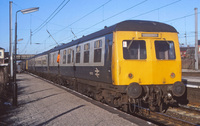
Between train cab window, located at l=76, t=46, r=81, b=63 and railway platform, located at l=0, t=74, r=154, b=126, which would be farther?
train cab window, located at l=76, t=46, r=81, b=63

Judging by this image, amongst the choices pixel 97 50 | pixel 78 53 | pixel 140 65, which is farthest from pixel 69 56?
pixel 140 65

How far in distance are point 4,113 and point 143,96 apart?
5075 mm

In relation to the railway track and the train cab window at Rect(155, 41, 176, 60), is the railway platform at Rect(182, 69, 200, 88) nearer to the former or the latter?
the railway track

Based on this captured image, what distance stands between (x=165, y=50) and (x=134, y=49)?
4.27 feet

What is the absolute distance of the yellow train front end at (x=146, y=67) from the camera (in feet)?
27.5

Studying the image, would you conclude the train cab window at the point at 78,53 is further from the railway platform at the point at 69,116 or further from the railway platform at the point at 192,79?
the railway platform at the point at 192,79

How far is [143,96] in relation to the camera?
336 inches

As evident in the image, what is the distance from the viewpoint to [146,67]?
859 cm

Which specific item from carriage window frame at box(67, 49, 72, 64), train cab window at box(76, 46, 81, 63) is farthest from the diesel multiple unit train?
carriage window frame at box(67, 49, 72, 64)

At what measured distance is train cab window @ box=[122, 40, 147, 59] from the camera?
857 cm

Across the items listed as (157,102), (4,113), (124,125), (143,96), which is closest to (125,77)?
(143,96)

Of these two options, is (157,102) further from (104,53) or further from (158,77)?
(104,53)

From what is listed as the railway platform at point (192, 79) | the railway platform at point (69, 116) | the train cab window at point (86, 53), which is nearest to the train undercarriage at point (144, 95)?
the railway platform at point (69, 116)

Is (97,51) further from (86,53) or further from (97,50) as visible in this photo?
(86,53)
